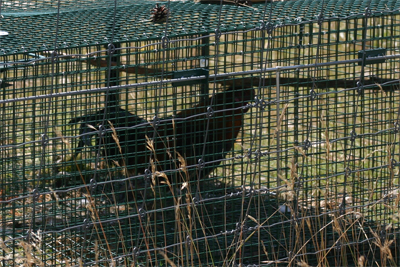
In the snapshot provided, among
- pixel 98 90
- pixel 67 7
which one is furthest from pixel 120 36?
pixel 67 7

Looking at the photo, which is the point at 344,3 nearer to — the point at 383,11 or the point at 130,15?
the point at 383,11

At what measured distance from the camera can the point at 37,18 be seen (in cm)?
389

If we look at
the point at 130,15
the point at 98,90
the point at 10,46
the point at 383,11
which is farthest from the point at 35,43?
the point at 383,11

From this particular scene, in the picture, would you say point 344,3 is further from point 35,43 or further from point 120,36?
point 35,43

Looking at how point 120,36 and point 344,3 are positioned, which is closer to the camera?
point 120,36

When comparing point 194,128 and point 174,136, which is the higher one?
point 174,136

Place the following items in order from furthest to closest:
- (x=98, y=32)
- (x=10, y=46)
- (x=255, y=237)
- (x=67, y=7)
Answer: (x=67, y=7)
(x=255, y=237)
(x=98, y=32)
(x=10, y=46)

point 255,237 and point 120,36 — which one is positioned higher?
point 120,36

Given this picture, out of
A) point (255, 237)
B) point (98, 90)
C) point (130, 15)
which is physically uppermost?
point (130, 15)

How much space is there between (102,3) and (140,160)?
1315mm

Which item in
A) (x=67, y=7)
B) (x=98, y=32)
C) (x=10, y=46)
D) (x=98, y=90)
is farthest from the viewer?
(x=67, y=7)

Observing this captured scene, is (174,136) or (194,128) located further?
(194,128)

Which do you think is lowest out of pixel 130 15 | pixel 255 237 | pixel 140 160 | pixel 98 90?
pixel 255 237

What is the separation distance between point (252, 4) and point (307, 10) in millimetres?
692
